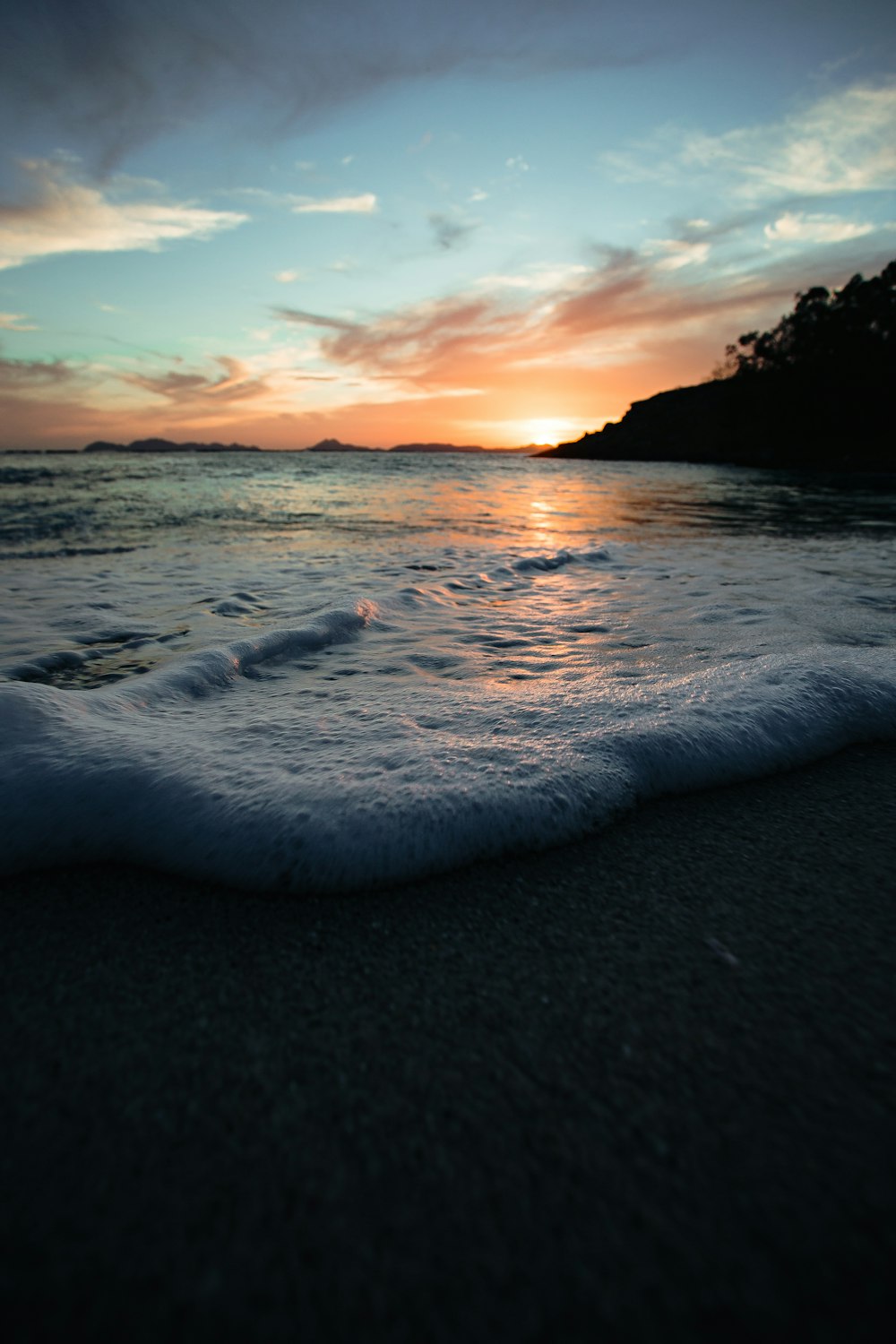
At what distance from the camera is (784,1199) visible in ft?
2.45

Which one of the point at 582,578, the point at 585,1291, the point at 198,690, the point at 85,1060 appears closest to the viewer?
the point at 585,1291

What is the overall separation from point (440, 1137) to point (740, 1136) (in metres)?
0.43

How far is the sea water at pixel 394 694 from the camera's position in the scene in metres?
1.51

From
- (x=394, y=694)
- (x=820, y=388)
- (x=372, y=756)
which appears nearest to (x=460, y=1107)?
(x=372, y=756)

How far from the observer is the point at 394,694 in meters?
2.49

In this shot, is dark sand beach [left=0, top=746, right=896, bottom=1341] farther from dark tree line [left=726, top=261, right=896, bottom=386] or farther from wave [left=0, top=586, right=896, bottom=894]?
dark tree line [left=726, top=261, right=896, bottom=386]

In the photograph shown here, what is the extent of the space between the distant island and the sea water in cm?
4220

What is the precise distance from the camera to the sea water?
1.51m

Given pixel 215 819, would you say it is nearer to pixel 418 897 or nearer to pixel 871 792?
pixel 418 897

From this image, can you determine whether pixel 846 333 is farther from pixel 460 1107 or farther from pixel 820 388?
pixel 460 1107

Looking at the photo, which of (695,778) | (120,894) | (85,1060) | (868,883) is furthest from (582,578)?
(85,1060)

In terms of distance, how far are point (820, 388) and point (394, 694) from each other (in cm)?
6275

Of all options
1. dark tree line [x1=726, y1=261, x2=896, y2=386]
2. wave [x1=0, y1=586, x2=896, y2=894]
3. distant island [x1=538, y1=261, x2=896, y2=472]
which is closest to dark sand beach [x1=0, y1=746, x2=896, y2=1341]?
wave [x1=0, y1=586, x2=896, y2=894]

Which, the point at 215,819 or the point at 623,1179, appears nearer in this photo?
the point at 623,1179
